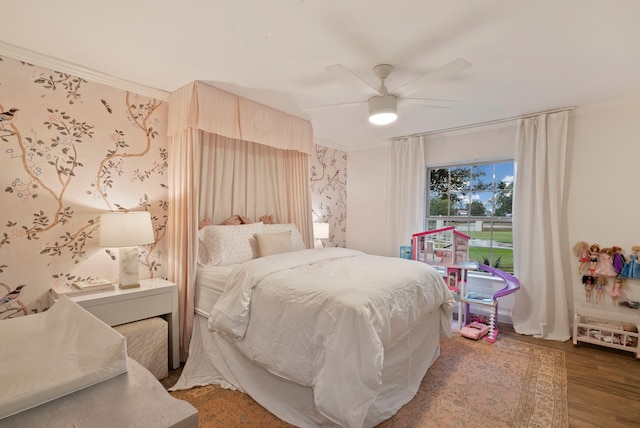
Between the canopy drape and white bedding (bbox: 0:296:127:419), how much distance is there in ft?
3.59

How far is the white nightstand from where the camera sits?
2016mm

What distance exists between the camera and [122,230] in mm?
2176

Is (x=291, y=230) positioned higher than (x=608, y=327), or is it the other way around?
(x=291, y=230)

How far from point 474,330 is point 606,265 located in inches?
55.5

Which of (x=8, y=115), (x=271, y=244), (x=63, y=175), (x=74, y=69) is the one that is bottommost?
(x=271, y=244)

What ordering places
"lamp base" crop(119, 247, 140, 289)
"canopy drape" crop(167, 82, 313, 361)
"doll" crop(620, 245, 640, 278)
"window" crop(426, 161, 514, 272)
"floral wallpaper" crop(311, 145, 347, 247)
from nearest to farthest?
"lamp base" crop(119, 247, 140, 289), "canopy drape" crop(167, 82, 313, 361), "doll" crop(620, 245, 640, 278), "window" crop(426, 161, 514, 272), "floral wallpaper" crop(311, 145, 347, 247)

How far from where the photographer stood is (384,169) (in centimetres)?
459

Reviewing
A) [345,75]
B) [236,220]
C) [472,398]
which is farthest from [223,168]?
[472,398]

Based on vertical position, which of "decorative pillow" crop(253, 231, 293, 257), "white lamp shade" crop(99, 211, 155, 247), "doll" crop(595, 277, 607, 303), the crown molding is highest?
the crown molding

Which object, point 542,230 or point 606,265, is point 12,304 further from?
point 606,265

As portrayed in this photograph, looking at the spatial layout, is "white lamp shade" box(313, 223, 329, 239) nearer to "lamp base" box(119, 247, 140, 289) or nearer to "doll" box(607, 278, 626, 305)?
"lamp base" box(119, 247, 140, 289)

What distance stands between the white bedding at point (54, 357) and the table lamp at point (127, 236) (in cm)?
69

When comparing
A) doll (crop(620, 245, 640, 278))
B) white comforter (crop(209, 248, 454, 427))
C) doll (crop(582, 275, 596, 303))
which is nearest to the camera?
white comforter (crop(209, 248, 454, 427))

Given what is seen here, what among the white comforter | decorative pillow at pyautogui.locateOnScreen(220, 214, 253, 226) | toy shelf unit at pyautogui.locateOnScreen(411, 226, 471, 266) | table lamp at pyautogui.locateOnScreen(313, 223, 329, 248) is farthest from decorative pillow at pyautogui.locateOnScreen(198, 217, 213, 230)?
toy shelf unit at pyautogui.locateOnScreen(411, 226, 471, 266)
